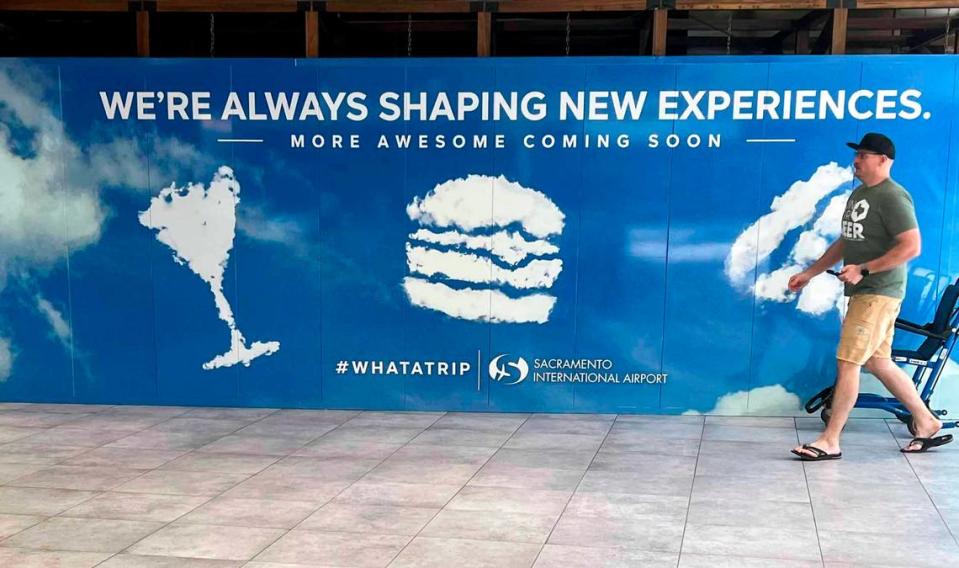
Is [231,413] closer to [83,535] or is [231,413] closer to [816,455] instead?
[83,535]

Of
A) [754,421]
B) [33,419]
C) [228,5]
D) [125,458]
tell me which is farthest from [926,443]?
[33,419]

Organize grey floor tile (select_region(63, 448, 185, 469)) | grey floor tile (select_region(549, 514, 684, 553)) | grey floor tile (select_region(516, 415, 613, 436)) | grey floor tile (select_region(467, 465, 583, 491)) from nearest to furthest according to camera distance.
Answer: grey floor tile (select_region(549, 514, 684, 553)), grey floor tile (select_region(467, 465, 583, 491)), grey floor tile (select_region(63, 448, 185, 469)), grey floor tile (select_region(516, 415, 613, 436))

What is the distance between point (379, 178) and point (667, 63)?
2036 millimetres

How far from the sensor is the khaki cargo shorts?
17.6 ft

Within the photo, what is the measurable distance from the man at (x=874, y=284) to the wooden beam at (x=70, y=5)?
487 cm

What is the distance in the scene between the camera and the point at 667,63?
20.4ft

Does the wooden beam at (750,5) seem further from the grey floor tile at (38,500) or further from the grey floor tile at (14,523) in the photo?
the grey floor tile at (14,523)

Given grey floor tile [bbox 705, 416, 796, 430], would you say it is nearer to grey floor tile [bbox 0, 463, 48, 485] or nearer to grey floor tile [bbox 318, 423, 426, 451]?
grey floor tile [bbox 318, 423, 426, 451]

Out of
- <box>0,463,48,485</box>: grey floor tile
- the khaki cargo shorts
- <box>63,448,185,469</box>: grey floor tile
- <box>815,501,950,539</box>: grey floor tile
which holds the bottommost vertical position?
<box>0,463,48,485</box>: grey floor tile

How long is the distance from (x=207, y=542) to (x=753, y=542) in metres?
2.28

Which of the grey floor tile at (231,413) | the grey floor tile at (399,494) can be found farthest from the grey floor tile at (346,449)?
the grey floor tile at (231,413)

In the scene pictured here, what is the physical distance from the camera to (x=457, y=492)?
4738mm

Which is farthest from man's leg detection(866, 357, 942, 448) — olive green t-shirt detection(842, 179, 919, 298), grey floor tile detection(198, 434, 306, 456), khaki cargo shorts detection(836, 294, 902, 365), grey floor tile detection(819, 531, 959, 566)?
grey floor tile detection(198, 434, 306, 456)

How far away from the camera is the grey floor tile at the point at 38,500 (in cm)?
444
